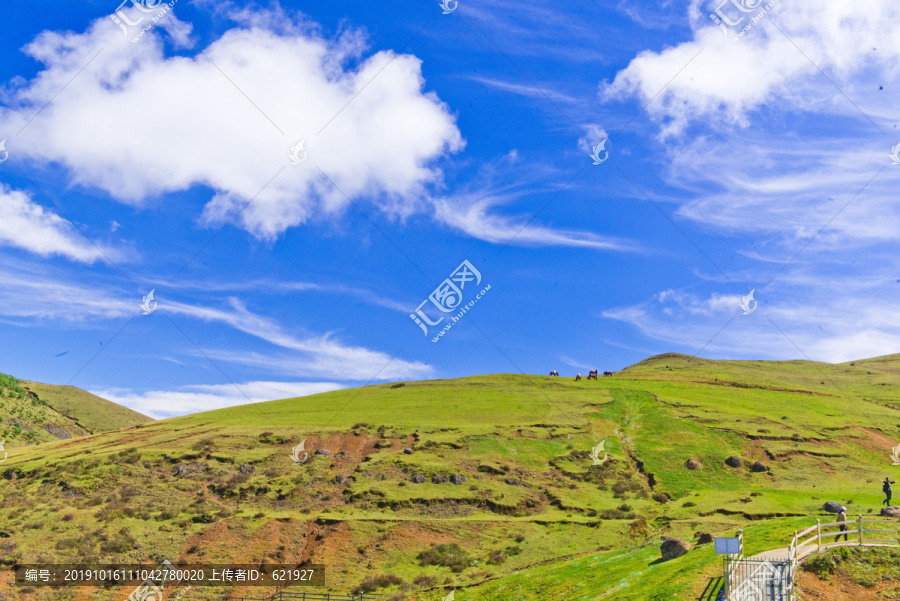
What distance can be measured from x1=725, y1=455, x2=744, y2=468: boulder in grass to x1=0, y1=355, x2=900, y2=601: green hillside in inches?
32.8

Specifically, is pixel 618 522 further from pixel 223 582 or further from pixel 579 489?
pixel 223 582

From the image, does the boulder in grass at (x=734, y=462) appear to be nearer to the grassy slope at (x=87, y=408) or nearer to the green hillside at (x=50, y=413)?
the green hillside at (x=50, y=413)

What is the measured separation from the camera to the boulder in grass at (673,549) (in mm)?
36562

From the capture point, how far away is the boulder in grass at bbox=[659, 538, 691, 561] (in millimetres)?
36562

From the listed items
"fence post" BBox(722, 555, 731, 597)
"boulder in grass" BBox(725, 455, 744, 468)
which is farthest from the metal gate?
"boulder in grass" BBox(725, 455, 744, 468)

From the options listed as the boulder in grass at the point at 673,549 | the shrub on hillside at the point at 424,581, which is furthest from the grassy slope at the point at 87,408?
the boulder in grass at the point at 673,549

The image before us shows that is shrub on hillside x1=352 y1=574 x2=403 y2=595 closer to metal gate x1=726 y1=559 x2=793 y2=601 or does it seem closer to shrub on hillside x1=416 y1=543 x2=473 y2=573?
shrub on hillside x1=416 y1=543 x2=473 y2=573

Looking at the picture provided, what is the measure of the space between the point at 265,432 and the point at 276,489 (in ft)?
63.8

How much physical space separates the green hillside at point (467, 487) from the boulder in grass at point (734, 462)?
2.73ft

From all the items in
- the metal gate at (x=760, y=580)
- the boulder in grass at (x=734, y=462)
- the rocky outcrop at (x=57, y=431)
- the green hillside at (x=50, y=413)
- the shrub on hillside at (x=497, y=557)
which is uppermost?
the green hillside at (x=50, y=413)

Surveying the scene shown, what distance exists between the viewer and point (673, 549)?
36.8 m

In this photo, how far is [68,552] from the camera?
52594mm

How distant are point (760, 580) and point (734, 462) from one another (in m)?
53.6

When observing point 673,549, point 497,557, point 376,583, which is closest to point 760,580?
point 673,549
